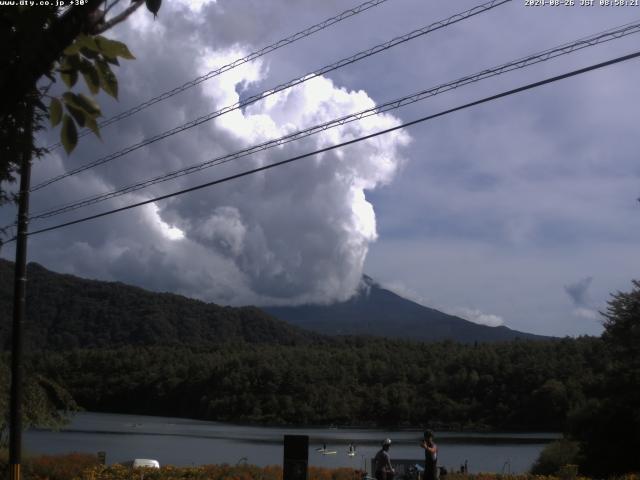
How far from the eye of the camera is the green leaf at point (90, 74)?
3.28 meters

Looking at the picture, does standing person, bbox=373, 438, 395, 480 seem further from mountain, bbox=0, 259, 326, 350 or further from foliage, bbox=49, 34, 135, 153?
mountain, bbox=0, 259, 326, 350

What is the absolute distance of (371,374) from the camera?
381ft

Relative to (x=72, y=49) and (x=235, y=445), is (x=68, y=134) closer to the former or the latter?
(x=72, y=49)

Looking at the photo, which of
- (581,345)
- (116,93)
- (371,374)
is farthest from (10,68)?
(371,374)

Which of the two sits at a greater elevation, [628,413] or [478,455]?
[628,413]

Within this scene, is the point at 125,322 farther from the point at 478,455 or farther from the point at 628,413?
the point at 628,413

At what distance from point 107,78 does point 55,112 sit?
0.78 ft

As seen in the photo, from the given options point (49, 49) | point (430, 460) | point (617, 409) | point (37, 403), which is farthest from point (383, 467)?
point (617, 409)

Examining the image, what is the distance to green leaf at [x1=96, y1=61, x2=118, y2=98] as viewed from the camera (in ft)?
10.8

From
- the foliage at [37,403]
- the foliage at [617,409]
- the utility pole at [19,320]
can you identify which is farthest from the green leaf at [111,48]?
the foliage at [617,409]

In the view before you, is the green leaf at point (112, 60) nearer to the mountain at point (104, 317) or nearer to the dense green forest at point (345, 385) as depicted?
the dense green forest at point (345, 385)

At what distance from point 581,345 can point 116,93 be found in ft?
343

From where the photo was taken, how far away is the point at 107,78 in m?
3.30

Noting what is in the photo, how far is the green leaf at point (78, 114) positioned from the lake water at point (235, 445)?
3942 centimetres
